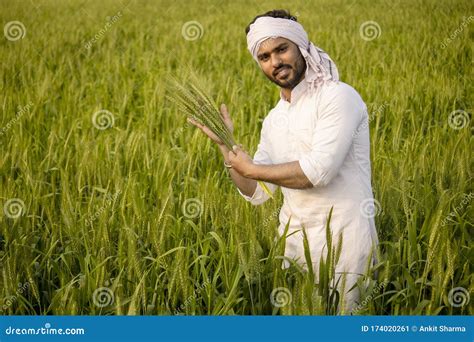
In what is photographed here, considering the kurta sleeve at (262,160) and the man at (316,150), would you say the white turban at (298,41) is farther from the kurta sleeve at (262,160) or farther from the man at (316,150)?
the kurta sleeve at (262,160)

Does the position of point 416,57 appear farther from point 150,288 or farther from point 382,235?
point 150,288

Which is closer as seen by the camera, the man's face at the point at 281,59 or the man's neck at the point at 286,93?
the man's face at the point at 281,59

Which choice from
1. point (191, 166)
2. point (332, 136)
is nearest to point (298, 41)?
point (332, 136)

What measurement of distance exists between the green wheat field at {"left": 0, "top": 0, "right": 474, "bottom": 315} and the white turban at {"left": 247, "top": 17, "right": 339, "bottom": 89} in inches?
10.3

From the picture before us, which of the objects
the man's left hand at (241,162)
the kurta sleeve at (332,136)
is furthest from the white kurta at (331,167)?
the man's left hand at (241,162)

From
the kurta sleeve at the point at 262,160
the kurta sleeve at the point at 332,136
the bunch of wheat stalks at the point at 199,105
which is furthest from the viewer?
the kurta sleeve at the point at 262,160

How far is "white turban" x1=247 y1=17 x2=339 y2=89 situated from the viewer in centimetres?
194

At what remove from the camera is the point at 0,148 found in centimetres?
320

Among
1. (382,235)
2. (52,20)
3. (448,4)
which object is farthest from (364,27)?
(382,235)

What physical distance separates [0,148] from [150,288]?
1.61 meters

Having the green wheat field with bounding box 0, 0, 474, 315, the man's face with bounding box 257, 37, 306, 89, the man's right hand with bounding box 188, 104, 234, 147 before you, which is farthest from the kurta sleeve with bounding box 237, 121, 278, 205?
the man's face with bounding box 257, 37, 306, 89

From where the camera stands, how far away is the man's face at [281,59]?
1.95 m

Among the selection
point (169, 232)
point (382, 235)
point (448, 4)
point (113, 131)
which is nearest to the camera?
point (169, 232)

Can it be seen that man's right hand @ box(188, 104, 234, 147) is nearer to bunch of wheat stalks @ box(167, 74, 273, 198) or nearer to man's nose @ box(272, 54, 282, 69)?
bunch of wheat stalks @ box(167, 74, 273, 198)
